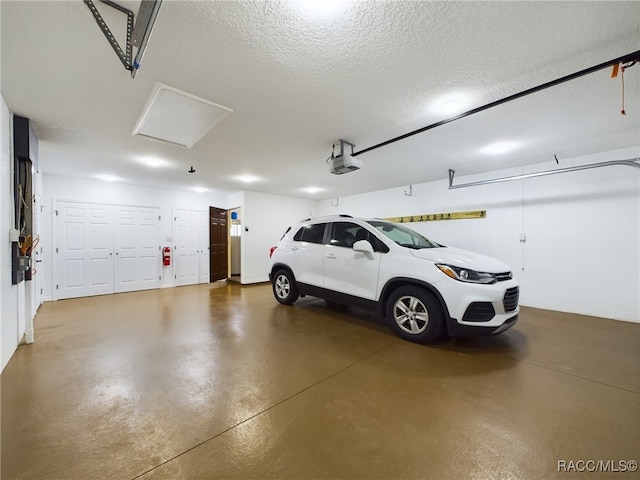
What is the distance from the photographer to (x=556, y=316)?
13.4 feet

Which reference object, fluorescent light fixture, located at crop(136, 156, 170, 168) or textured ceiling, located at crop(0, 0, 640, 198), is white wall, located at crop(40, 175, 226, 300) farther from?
fluorescent light fixture, located at crop(136, 156, 170, 168)

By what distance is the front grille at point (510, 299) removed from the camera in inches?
109

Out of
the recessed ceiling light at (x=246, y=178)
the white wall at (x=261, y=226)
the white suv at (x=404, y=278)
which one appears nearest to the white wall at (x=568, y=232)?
the white suv at (x=404, y=278)

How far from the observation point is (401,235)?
12.5 feet

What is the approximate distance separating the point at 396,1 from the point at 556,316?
5.04m

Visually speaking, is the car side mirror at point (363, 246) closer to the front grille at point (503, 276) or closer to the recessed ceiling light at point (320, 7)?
the front grille at point (503, 276)

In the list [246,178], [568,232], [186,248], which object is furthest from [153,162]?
[568,232]

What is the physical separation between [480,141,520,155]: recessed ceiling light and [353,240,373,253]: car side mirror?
2.40m

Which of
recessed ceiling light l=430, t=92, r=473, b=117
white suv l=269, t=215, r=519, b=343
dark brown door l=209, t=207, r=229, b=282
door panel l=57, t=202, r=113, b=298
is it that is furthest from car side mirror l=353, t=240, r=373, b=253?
door panel l=57, t=202, r=113, b=298

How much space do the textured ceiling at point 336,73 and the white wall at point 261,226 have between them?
3.42 m

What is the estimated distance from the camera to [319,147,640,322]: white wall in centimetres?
379

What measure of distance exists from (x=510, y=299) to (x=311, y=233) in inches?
113

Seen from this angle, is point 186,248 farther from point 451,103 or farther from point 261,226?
point 451,103

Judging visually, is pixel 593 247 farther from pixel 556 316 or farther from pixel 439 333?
pixel 439 333
